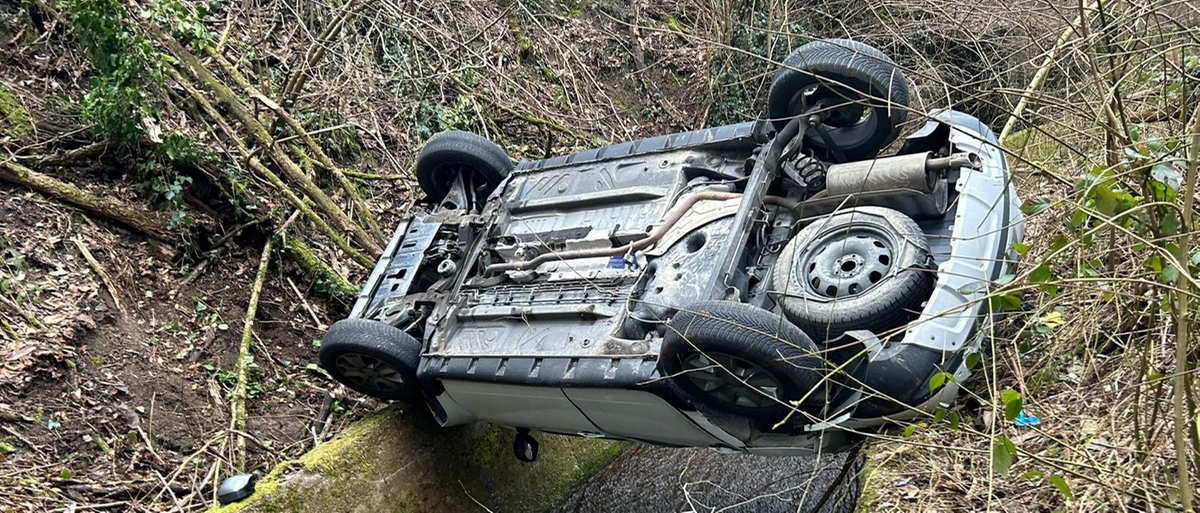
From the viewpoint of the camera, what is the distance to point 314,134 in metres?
7.02

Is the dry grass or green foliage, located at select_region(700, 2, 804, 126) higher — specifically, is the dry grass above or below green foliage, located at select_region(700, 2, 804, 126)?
below

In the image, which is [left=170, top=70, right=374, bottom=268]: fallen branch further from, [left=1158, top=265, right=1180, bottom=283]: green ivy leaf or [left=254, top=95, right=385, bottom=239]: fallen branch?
[left=1158, top=265, right=1180, bottom=283]: green ivy leaf

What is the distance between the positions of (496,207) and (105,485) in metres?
2.34

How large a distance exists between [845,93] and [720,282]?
1187 mm

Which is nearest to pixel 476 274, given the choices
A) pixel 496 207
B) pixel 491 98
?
pixel 496 207

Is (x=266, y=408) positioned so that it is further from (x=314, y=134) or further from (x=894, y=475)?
(x=894, y=475)

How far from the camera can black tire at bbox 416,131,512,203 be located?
5.51m

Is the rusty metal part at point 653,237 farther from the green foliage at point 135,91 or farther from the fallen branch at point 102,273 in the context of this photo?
the green foliage at point 135,91

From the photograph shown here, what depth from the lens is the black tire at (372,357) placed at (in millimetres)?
4422

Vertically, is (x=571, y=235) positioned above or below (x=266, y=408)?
above

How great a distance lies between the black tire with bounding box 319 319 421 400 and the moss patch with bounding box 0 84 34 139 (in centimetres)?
259

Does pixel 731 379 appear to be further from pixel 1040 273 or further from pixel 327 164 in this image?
pixel 327 164

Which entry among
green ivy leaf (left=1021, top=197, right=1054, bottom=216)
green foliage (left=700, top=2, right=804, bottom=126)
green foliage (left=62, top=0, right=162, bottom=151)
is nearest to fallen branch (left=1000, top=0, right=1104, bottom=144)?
green ivy leaf (left=1021, top=197, right=1054, bottom=216)

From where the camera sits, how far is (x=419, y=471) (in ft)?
16.6
